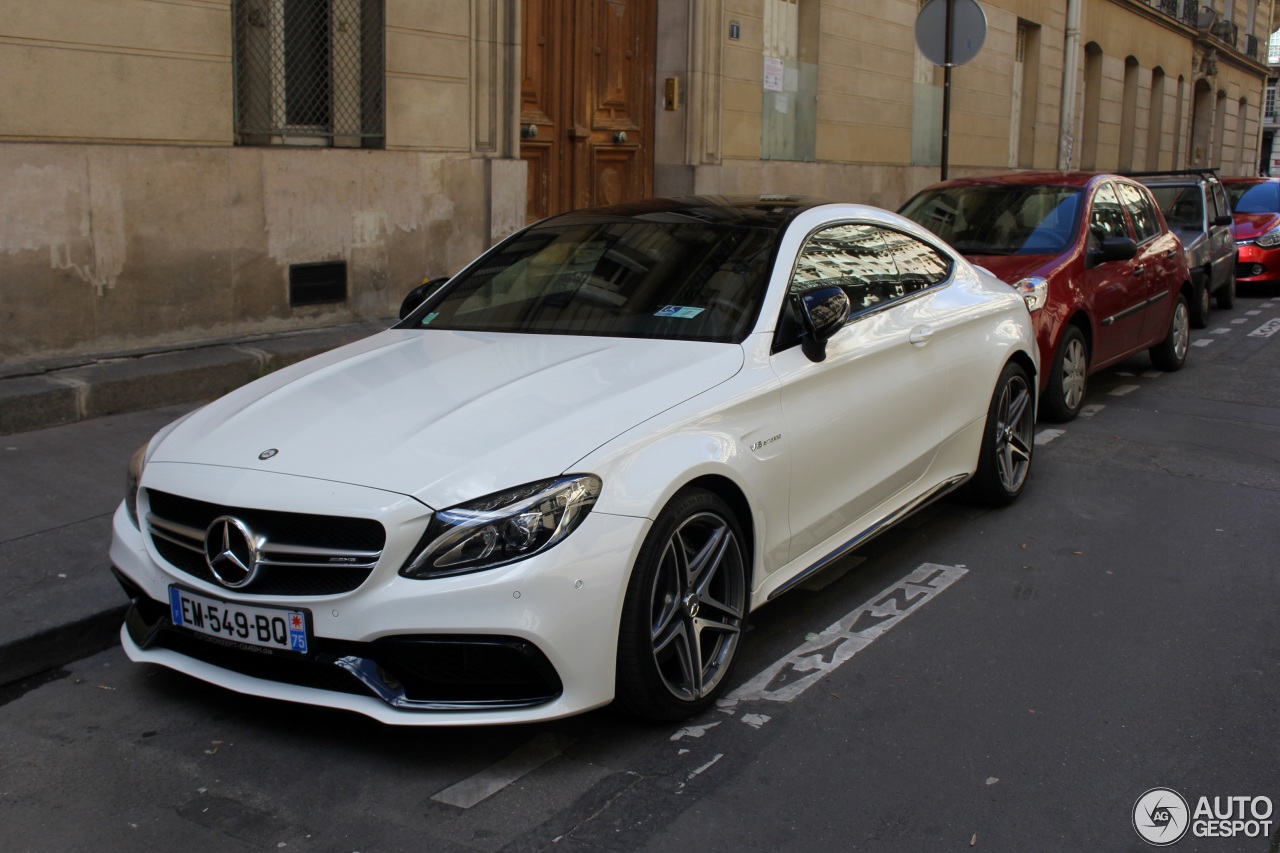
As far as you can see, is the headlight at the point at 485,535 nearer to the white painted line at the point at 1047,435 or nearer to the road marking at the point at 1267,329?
the white painted line at the point at 1047,435

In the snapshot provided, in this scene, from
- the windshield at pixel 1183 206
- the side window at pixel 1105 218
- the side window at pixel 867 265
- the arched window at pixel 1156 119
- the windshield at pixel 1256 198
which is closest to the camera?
the side window at pixel 867 265

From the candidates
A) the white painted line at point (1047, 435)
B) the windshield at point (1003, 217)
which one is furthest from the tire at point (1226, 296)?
the white painted line at point (1047, 435)

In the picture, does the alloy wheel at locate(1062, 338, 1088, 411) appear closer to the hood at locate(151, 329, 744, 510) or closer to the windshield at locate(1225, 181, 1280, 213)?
the hood at locate(151, 329, 744, 510)

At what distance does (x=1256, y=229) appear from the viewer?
58.6ft

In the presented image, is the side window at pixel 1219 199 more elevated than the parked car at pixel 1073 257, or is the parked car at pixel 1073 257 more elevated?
the side window at pixel 1219 199

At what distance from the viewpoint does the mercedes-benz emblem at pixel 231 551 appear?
361cm

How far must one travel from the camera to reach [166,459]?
401 centimetres

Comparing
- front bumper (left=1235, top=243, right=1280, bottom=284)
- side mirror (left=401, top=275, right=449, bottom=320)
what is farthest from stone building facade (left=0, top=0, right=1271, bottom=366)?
front bumper (left=1235, top=243, right=1280, bottom=284)

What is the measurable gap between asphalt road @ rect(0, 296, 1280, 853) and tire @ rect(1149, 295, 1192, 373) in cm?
537

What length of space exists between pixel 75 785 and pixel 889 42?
669 inches

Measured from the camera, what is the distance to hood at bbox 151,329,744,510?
361cm

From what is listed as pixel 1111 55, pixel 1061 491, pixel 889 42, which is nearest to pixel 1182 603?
pixel 1061 491

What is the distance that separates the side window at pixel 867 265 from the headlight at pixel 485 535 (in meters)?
1.70

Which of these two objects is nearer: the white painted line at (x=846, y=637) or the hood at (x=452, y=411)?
the hood at (x=452, y=411)
